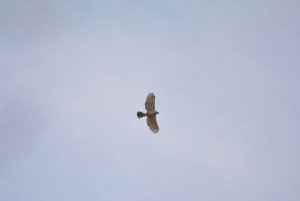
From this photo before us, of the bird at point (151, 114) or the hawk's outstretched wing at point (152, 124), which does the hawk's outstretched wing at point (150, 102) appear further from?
the hawk's outstretched wing at point (152, 124)

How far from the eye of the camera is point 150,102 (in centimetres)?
7881

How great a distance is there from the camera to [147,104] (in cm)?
7894

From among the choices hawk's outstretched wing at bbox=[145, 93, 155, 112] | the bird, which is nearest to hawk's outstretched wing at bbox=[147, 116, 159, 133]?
the bird

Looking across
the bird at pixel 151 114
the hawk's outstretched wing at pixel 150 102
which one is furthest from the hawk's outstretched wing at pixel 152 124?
the hawk's outstretched wing at pixel 150 102

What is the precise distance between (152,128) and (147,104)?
3245 mm

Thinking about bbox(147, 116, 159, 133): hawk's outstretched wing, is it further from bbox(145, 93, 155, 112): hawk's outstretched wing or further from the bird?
bbox(145, 93, 155, 112): hawk's outstretched wing

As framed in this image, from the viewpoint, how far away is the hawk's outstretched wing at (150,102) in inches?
3098

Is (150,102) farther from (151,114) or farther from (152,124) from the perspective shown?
(152,124)

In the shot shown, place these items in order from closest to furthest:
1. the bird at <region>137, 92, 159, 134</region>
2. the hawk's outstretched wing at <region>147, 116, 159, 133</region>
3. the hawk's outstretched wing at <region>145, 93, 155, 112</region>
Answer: the hawk's outstretched wing at <region>145, 93, 155, 112</region> < the bird at <region>137, 92, 159, 134</region> < the hawk's outstretched wing at <region>147, 116, 159, 133</region>

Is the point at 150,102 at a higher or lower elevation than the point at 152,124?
higher

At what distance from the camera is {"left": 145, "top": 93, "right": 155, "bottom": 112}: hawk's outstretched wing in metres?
78.7

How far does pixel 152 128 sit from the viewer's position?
79250mm

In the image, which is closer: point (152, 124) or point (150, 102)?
point (150, 102)

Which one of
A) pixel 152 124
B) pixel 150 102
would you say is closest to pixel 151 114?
pixel 152 124
